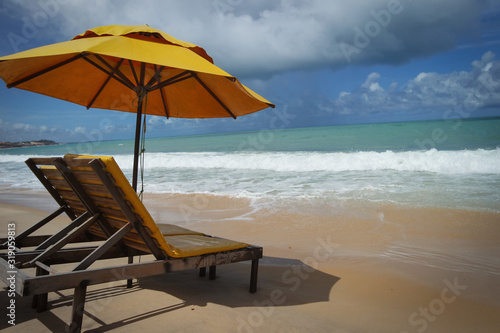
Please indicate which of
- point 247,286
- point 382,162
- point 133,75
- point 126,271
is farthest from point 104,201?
point 382,162

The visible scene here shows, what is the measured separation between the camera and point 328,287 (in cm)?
387

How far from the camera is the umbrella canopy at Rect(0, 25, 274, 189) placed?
3.12 m

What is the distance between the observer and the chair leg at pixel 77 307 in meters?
2.57

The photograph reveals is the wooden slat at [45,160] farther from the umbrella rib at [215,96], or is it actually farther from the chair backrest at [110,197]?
the umbrella rib at [215,96]

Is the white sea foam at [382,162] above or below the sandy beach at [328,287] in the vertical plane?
above

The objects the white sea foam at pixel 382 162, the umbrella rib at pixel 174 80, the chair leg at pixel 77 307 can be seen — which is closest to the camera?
the chair leg at pixel 77 307

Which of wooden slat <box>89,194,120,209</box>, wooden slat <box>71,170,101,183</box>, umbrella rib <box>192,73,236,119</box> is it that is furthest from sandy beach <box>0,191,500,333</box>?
umbrella rib <box>192,73,236,119</box>

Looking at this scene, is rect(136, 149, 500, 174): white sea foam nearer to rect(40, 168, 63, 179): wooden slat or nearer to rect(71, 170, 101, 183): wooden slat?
rect(40, 168, 63, 179): wooden slat

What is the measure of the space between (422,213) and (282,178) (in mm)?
6659

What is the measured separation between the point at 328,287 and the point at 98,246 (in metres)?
2.40

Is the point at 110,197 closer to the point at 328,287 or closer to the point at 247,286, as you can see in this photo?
the point at 247,286

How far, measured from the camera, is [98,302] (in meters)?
3.29

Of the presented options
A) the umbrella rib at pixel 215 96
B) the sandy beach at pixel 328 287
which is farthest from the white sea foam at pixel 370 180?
the umbrella rib at pixel 215 96

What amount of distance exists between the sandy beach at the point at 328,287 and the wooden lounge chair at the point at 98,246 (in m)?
0.37
